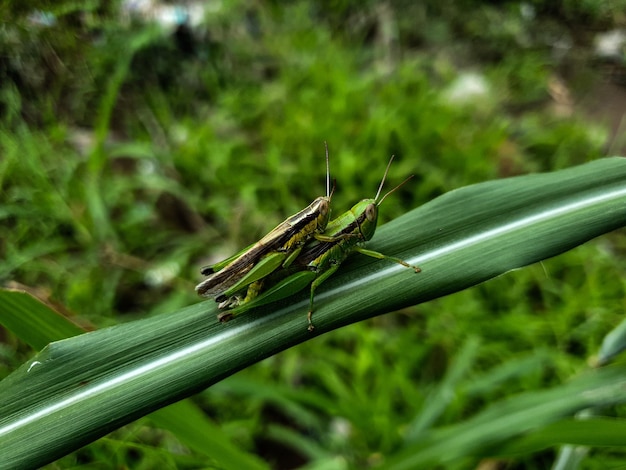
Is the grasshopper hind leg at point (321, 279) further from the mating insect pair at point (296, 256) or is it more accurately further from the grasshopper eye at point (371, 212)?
the grasshopper eye at point (371, 212)

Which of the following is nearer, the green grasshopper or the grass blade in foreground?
the grass blade in foreground

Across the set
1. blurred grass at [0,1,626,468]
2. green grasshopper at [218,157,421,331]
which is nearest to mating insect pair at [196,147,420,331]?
green grasshopper at [218,157,421,331]

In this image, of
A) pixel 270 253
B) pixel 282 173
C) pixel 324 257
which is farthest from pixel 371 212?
pixel 282 173

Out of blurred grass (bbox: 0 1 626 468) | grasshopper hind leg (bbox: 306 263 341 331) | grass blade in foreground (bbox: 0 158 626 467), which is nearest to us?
grass blade in foreground (bbox: 0 158 626 467)

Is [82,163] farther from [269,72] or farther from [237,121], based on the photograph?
[269,72]

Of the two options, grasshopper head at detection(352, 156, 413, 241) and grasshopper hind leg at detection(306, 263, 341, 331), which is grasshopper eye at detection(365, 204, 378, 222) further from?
grasshopper hind leg at detection(306, 263, 341, 331)

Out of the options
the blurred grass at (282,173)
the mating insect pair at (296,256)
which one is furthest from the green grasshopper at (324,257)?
the blurred grass at (282,173)

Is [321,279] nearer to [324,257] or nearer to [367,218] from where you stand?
[324,257]
